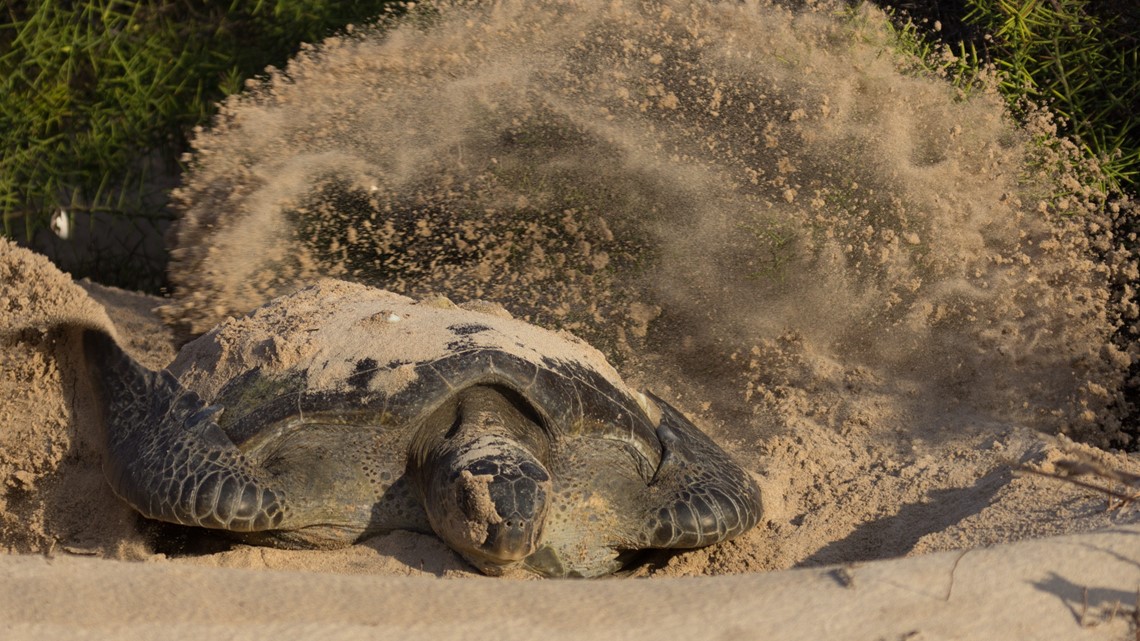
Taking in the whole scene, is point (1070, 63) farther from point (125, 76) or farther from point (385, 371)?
point (125, 76)

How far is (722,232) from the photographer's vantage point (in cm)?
367

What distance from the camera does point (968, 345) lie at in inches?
136

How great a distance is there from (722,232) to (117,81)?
2.88 m

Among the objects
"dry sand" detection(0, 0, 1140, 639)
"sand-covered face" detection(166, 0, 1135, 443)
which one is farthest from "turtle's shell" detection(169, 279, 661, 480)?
"sand-covered face" detection(166, 0, 1135, 443)

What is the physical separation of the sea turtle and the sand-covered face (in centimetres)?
83

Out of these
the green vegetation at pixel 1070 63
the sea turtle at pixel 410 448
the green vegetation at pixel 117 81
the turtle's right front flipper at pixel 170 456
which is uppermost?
the green vegetation at pixel 1070 63

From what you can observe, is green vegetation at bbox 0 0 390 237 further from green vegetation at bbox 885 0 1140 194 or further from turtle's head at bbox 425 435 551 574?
turtle's head at bbox 425 435 551 574

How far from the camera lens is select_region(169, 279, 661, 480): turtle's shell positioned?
7.58 ft

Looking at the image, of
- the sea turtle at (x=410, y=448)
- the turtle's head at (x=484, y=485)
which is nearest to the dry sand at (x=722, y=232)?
the sea turtle at (x=410, y=448)

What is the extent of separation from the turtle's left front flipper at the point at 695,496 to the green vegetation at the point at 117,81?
9.31ft

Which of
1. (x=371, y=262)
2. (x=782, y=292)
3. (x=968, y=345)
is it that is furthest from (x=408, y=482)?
(x=968, y=345)

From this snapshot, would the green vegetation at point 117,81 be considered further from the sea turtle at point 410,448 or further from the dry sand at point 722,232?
the sea turtle at point 410,448

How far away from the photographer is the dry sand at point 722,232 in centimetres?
314

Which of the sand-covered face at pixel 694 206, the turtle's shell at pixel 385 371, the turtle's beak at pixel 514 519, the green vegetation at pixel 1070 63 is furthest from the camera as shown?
the green vegetation at pixel 1070 63
